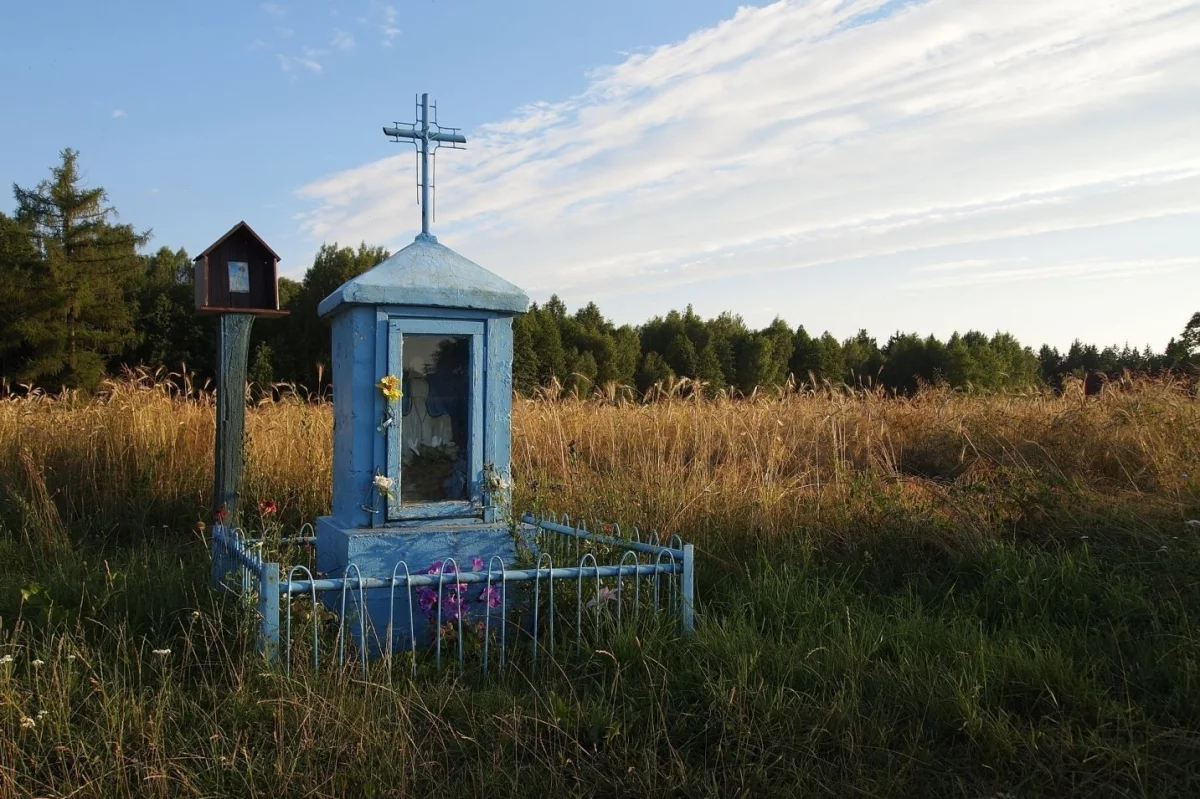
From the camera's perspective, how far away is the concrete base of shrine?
14.2 feet

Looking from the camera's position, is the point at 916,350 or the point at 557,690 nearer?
the point at 557,690

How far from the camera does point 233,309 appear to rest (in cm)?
621

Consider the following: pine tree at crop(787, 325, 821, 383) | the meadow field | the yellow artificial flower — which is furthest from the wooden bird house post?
pine tree at crop(787, 325, 821, 383)

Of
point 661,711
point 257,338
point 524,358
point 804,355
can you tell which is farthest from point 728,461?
point 804,355

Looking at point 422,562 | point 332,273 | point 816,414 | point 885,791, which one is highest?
point 332,273

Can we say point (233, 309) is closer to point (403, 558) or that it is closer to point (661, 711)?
point (403, 558)

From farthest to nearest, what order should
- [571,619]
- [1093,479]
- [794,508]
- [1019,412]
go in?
1. [1019,412]
2. [1093,479]
3. [794,508]
4. [571,619]

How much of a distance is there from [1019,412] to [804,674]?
6.52 meters

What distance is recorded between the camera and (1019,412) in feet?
30.4

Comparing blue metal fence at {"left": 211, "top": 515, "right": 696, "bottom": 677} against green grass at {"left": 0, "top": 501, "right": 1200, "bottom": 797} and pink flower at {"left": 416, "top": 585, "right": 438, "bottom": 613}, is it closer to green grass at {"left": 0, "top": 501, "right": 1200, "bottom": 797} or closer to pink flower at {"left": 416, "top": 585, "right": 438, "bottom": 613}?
pink flower at {"left": 416, "top": 585, "right": 438, "bottom": 613}

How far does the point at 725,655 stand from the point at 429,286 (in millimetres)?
2267

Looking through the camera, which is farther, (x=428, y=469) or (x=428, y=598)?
(x=428, y=469)

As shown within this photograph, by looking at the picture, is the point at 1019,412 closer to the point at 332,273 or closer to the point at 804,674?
the point at 804,674

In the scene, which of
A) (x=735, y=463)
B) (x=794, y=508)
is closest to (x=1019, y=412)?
(x=735, y=463)
